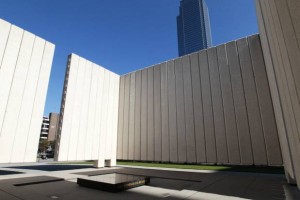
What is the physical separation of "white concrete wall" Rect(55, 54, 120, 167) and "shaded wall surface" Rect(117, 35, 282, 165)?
1.42 m

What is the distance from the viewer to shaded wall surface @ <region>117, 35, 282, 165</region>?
9406 millimetres

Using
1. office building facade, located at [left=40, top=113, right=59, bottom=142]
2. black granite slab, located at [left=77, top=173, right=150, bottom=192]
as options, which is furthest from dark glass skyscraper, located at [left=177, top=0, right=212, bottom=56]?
black granite slab, located at [left=77, top=173, right=150, bottom=192]

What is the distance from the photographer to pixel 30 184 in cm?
565

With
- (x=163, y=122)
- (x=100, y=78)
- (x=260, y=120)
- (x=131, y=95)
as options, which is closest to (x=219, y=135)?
(x=260, y=120)

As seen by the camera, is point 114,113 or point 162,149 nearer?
point 162,149

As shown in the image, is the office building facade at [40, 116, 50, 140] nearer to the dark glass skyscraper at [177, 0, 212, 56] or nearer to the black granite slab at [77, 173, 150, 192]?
the black granite slab at [77, 173, 150, 192]

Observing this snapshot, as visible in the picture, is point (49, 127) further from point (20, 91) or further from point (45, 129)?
point (20, 91)

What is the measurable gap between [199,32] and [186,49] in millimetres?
17251

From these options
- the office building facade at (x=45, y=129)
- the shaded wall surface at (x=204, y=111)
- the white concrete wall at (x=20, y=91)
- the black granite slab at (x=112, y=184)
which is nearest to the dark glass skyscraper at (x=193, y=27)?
the office building facade at (x=45, y=129)

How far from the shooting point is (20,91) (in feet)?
25.8

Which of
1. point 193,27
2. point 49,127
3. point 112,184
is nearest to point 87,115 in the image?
point 112,184

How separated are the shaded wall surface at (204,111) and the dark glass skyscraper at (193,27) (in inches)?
5422

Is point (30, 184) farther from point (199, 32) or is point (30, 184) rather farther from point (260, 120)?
point (199, 32)

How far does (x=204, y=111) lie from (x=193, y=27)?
516 feet
